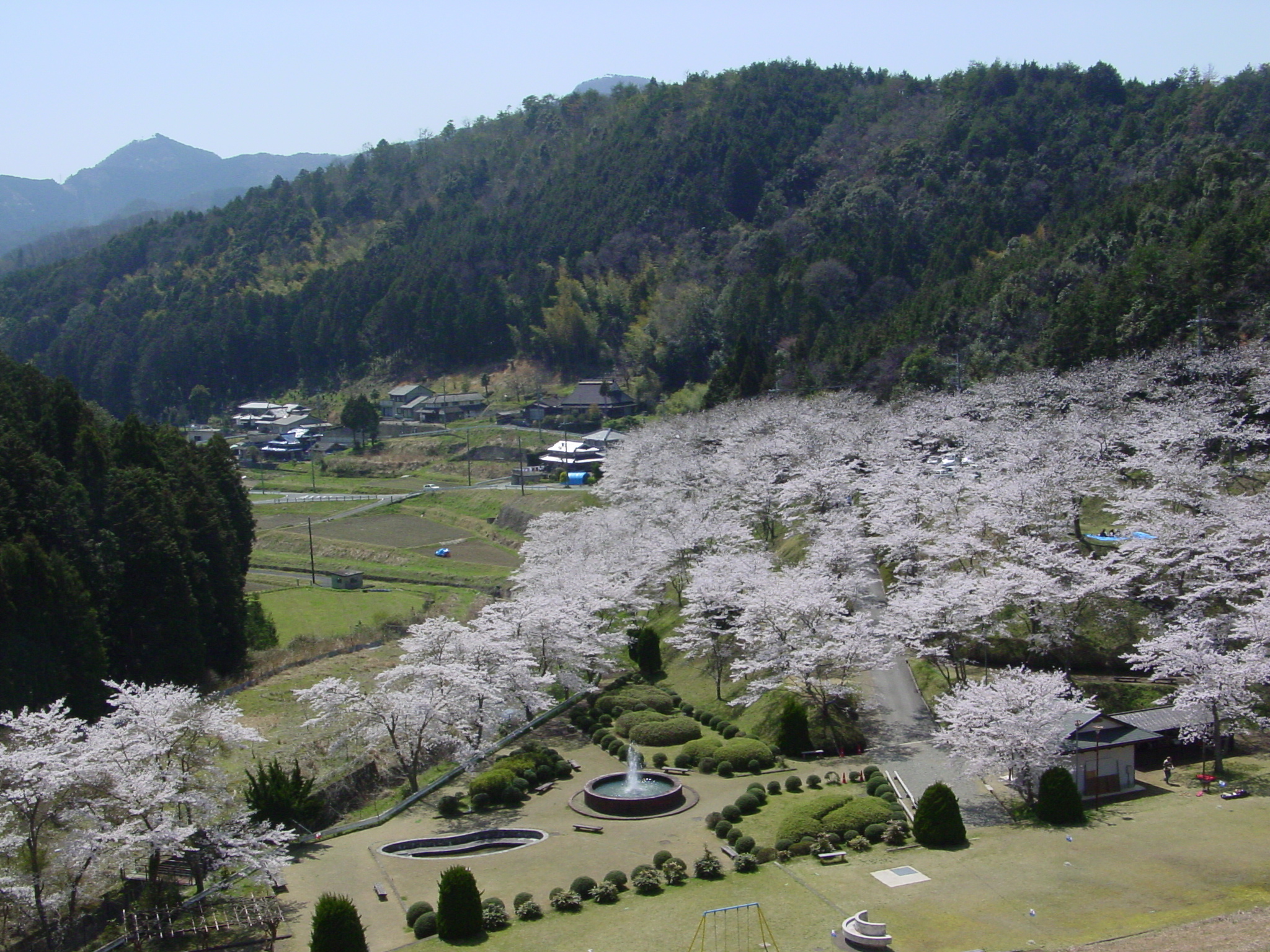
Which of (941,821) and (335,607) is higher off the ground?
(941,821)

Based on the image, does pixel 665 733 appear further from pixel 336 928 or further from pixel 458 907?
pixel 336 928

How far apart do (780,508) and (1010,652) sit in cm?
1797

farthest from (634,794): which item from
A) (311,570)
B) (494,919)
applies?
(311,570)

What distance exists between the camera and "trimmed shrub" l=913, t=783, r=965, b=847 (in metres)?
24.3

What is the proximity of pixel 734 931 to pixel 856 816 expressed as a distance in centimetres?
632

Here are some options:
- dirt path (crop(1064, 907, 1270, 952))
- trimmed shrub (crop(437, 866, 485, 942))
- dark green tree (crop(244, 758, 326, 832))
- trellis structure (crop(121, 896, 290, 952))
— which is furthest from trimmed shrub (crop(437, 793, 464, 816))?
dirt path (crop(1064, 907, 1270, 952))

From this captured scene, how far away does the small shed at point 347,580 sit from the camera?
198 feet

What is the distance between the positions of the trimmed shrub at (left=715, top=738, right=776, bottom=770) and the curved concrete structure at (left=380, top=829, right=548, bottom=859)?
7286 mm

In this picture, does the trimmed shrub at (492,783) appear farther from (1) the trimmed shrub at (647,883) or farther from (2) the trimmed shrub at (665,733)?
(1) the trimmed shrub at (647,883)

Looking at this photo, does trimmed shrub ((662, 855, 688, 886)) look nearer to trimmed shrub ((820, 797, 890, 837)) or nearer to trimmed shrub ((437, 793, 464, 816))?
trimmed shrub ((820, 797, 890, 837))

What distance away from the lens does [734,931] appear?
66.7ft

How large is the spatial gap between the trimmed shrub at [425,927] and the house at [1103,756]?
1653cm

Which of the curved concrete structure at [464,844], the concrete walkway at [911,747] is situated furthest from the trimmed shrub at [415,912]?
the concrete walkway at [911,747]

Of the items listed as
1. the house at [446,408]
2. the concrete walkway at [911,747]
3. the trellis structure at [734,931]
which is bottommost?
the concrete walkway at [911,747]
